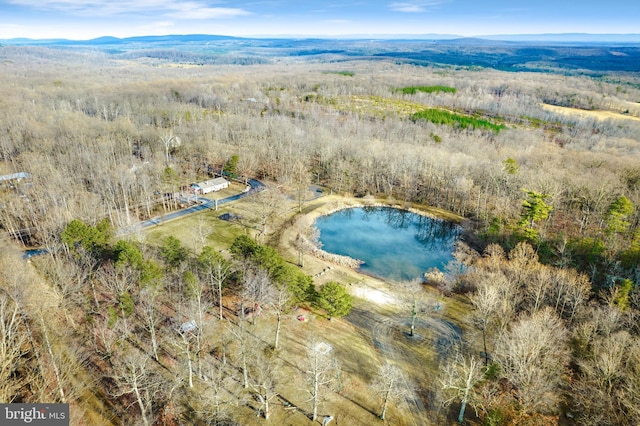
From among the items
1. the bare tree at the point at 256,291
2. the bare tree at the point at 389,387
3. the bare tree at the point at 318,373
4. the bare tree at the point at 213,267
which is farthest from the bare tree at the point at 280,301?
the bare tree at the point at 389,387

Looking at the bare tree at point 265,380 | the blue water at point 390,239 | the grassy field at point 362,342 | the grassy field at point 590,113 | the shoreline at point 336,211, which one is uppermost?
the grassy field at point 590,113

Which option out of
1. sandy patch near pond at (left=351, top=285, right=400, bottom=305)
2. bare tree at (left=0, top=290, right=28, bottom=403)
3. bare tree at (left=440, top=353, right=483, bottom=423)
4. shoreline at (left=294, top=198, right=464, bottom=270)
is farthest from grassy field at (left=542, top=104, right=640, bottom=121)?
bare tree at (left=0, top=290, right=28, bottom=403)

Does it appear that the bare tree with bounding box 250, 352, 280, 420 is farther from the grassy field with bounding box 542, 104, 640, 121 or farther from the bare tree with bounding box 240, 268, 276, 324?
the grassy field with bounding box 542, 104, 640, 121

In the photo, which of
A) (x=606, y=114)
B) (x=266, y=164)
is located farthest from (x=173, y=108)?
(x=606, y=114)

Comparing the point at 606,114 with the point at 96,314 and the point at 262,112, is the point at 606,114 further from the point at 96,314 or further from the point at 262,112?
the point at 96,314

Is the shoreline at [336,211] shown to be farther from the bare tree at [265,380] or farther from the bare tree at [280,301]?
the bare tree at [265,380]

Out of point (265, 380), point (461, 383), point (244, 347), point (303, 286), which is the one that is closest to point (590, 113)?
point (461, 383)
